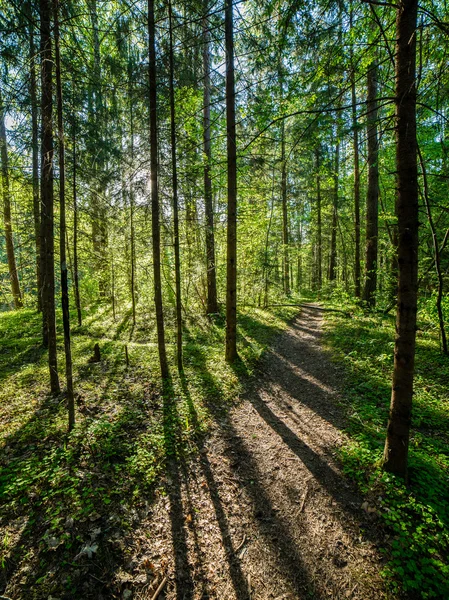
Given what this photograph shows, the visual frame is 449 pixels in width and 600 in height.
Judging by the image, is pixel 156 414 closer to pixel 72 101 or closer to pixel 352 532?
pixel 352 532

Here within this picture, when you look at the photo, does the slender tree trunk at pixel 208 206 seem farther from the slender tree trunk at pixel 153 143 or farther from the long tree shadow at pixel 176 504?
the long tree shadow at pixel 176 504

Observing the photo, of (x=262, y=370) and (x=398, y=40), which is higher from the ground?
(x=398, y=40)

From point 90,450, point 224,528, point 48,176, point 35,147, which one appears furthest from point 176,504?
point 35,147

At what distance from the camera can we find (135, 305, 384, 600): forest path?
2.61 m

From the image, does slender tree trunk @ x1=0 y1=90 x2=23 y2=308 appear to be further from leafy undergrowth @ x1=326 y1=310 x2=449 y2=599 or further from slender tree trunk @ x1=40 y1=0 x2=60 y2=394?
leafy undergrowth @ x1=326 y1=310 x2=449 y2=599

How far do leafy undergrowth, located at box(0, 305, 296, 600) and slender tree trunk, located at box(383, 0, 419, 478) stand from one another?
130 inches

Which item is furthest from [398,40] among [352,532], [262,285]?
[262,285]

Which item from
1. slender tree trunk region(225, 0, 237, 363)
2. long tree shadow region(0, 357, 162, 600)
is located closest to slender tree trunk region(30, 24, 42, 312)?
slender tree trunk region(225, 0, 237, 363)

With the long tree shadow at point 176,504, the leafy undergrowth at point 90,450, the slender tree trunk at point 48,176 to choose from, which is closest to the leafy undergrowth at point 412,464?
the long tree shadow at point 176,504

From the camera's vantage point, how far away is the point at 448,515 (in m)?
2.91

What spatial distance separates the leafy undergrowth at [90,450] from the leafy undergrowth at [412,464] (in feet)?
8.30

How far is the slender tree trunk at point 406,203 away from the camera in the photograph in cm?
274

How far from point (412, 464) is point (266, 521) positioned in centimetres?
206

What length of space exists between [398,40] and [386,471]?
495cm
